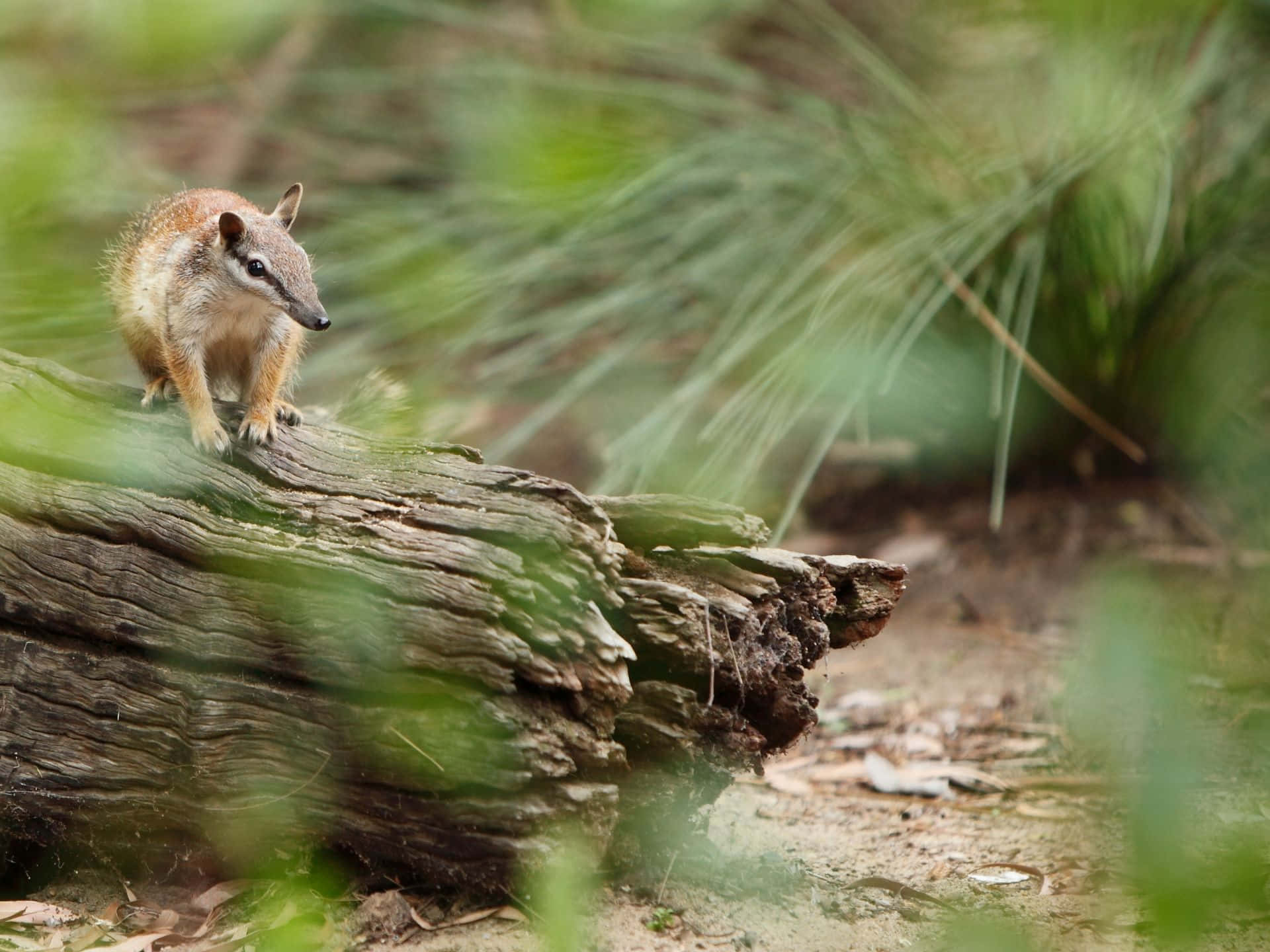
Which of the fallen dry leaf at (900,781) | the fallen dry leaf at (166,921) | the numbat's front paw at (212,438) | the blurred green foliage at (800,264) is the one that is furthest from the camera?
the blurred green foliage at (800,264)

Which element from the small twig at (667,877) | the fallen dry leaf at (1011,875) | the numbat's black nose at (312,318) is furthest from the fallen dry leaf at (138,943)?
the fallen dry leaf at (1011,875)

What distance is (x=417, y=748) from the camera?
6.22ft

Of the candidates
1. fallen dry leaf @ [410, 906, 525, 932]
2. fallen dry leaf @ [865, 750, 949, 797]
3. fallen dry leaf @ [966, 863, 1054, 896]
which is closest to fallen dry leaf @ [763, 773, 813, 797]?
fallen dry leaf @ [865, 750, 949, 797]

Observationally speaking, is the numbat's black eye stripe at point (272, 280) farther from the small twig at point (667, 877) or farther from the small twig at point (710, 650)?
the small twig at point (667, 877)

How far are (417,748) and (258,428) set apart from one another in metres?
0.75

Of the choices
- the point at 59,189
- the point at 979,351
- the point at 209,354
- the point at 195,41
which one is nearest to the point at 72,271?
the point at 59,189

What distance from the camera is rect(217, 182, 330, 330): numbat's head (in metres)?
2.56

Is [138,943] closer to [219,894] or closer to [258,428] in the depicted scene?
[219,894]

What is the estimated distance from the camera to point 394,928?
192cm

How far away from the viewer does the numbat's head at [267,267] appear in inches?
101

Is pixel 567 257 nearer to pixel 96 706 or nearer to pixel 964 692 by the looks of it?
pixel 964 692

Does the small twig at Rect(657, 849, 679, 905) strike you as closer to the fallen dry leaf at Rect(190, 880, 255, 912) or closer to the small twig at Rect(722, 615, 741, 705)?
the small twig at Rect(722, 615, 741, 705)

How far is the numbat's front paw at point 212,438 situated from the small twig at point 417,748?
2.30 ft

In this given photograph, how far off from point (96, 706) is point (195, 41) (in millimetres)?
1637
